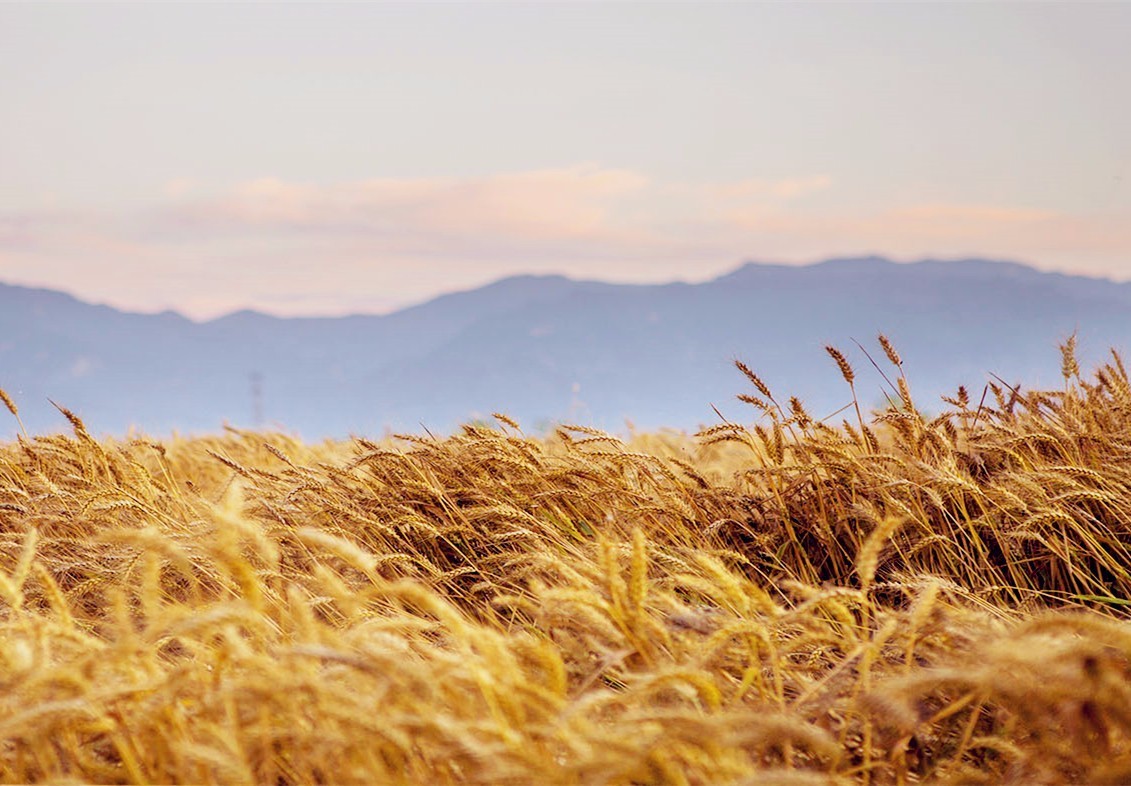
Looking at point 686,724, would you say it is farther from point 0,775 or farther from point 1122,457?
point 1122,457

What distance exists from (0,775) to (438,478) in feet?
6.42

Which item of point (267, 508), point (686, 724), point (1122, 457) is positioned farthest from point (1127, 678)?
point (267, 508)

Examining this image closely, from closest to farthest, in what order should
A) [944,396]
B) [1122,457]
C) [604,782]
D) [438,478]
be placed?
[604,782]
[1122,457]
[438,478]
[944,396]

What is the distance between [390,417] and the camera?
6.30 metres

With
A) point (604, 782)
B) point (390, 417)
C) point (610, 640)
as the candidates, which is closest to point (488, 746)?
point (604, 782)

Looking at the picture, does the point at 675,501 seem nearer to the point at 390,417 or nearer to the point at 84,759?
the point at 84,759

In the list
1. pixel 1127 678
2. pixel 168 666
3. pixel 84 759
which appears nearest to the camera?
pixel 84 759

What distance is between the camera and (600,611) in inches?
70.4

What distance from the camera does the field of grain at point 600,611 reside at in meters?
1.39

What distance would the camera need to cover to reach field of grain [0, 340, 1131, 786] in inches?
54.7

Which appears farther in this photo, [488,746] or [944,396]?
[944,396]

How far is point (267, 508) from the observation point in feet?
10.6

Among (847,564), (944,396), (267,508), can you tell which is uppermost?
(944,396)

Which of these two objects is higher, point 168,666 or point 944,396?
point 944,396
